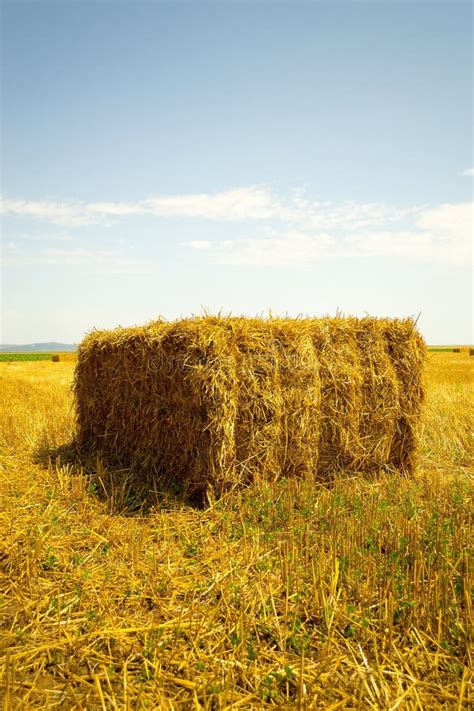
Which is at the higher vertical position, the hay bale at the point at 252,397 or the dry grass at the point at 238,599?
the hay bale at the point at 252,397

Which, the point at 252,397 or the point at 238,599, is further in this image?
the point at 252,397

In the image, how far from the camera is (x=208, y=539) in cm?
557

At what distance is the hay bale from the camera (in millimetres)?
6629

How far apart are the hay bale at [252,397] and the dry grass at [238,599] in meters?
0.56

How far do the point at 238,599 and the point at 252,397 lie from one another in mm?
2954

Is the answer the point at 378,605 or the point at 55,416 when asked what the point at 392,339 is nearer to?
the point at 378,605

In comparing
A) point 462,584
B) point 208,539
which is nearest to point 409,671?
point 462,584

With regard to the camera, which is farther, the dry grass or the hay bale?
the hay bale

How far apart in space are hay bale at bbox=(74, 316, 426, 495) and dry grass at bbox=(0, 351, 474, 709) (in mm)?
563

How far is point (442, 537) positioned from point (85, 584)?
3183mm

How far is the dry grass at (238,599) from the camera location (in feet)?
10.7

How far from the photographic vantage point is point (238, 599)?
164 inches

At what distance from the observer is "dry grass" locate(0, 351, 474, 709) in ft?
10.7

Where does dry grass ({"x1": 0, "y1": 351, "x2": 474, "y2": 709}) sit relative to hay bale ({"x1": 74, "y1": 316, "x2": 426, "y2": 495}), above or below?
below
